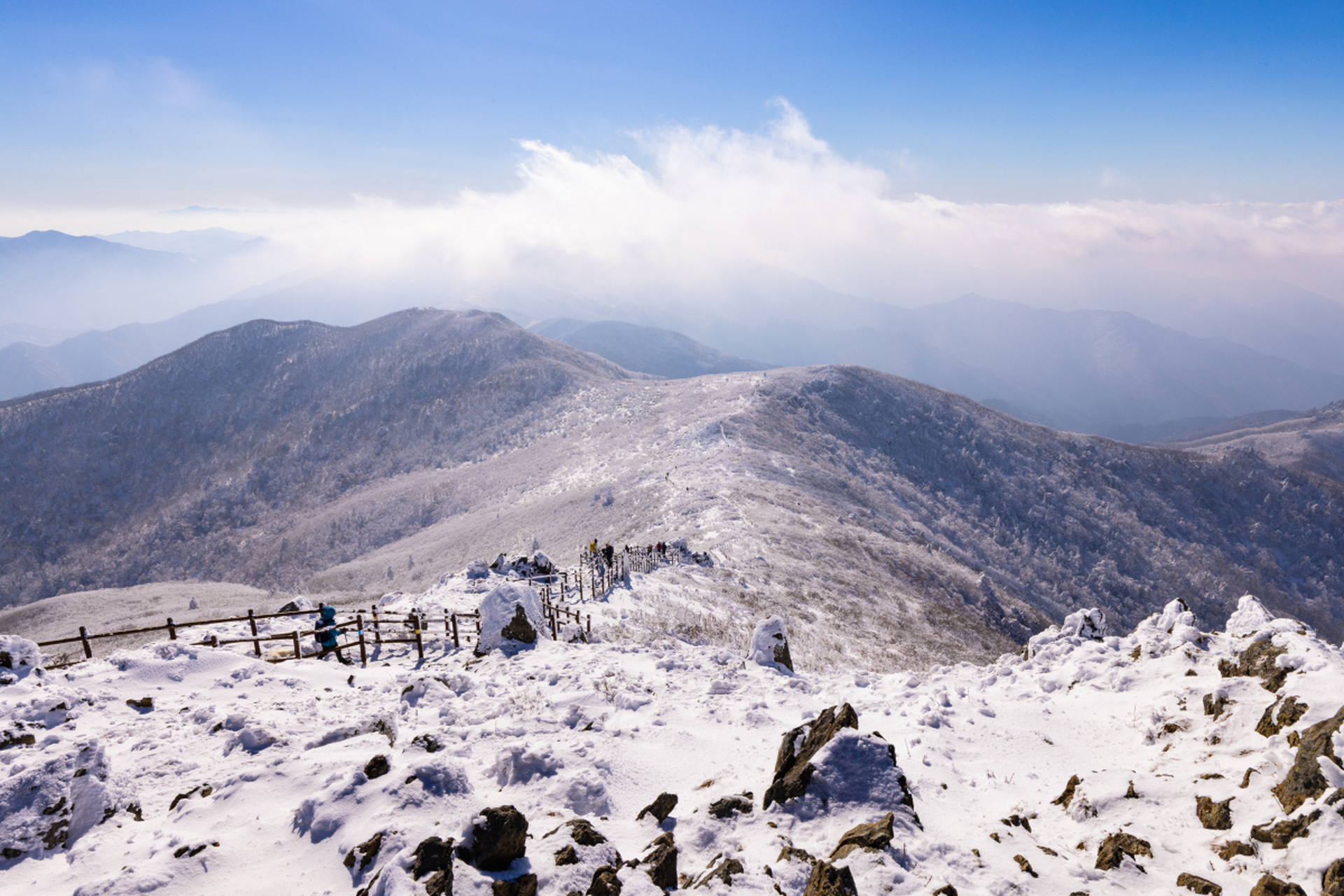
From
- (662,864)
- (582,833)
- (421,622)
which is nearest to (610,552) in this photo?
(421,622)

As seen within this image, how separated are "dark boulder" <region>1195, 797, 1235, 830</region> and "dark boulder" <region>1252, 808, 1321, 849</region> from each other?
60 centimetres

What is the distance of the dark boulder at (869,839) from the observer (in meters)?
8.09

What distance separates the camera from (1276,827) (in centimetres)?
809

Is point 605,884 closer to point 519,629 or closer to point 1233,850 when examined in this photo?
point 1233,850

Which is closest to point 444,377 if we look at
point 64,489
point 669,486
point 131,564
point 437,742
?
point 131,564

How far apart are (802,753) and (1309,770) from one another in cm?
687

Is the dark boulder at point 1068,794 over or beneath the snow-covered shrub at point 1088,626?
over

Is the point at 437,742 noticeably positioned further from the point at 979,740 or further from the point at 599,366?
the point at 599,366

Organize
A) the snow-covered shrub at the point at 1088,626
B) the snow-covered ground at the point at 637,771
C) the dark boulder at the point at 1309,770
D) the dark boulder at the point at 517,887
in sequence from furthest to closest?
the snow-covered shrub at the point at 1088,626, the dark boulder at the point at 1309,770, the snow-covered ground at the point at 637,771, the dark boulder at the point at 517,887

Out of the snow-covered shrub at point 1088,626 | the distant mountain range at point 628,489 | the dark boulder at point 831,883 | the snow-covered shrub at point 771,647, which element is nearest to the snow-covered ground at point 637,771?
the dark boulder at point 831,883

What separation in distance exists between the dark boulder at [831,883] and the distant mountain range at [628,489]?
23.4m

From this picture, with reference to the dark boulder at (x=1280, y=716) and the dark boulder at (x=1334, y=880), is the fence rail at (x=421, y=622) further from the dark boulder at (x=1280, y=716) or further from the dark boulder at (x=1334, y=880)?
the dark boulder at (x=1334, y=880)

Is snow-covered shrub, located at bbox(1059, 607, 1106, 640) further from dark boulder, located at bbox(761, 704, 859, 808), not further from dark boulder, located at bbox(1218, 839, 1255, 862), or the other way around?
dark boulder, located at bbox(761, 704, 859, 808)

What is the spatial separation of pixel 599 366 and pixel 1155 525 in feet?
315
